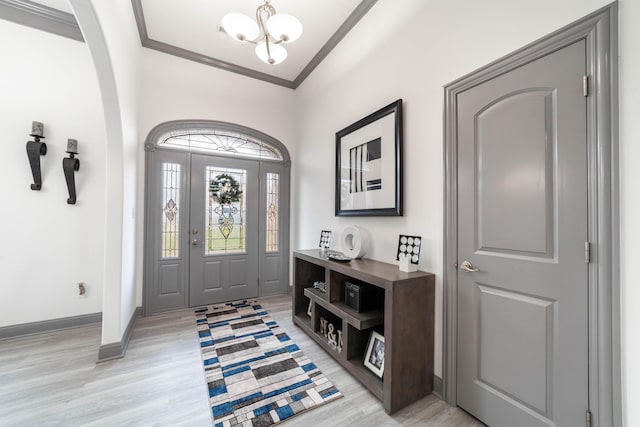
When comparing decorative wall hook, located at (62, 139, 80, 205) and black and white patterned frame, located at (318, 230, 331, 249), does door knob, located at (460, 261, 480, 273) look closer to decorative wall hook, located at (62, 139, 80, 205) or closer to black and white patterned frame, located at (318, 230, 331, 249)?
black and white patterned frame, located at (318, 230, 331, 249)

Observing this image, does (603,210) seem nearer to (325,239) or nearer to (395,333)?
(395,333)

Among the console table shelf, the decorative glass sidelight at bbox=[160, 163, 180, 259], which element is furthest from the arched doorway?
the console table shelf

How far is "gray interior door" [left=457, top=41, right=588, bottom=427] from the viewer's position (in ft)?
4.17

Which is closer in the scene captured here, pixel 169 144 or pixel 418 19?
pixel 418 19

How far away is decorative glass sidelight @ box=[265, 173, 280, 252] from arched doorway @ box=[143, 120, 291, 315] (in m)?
0.02

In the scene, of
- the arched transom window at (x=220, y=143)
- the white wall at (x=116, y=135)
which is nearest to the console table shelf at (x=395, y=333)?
the white wall at (x=116, y=135)

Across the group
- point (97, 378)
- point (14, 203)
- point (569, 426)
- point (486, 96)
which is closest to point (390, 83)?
point (486, 96)

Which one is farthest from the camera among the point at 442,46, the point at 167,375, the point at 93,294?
the point at 93,294

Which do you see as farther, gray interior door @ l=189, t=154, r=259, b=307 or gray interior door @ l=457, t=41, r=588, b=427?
gray interior door @ l=189, t=154, r=259, b=307

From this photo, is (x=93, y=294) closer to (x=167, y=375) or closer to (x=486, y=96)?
(x=167, y=375)

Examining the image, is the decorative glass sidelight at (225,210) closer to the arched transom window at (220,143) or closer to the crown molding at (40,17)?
the arched transom window at (220,143)

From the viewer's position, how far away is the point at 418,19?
6.93 feet

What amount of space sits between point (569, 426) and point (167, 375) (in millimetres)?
2629

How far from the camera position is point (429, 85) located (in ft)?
6.60
